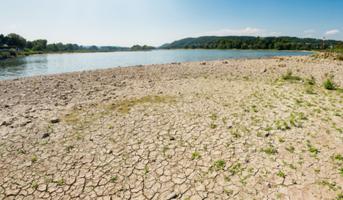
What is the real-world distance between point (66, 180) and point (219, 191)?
3711mm

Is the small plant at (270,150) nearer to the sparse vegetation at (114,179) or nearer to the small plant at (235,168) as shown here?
the small plant at (235,168)

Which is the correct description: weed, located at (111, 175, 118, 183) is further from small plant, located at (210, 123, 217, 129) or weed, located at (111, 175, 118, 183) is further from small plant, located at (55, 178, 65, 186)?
small plant, located at (210, 123, 217, 129)

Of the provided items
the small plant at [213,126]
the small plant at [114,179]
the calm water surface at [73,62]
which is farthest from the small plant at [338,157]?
the calm water surface at [73,62]

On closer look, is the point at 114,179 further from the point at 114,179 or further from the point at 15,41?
the point at 15,41

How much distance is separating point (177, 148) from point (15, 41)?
126 meters

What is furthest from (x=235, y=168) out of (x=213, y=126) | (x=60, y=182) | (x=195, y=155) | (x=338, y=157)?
(x=60, y=182)

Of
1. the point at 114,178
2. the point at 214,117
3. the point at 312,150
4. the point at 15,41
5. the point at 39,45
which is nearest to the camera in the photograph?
the point at 114,178

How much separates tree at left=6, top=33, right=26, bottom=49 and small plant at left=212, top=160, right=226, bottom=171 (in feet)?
416

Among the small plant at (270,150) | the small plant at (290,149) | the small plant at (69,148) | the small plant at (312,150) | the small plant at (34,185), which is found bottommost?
the small plant at (34,185)

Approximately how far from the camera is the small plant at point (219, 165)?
5.33 metres

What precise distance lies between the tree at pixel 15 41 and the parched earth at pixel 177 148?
385 feet

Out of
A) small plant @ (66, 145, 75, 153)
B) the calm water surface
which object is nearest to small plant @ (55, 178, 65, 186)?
small plant @ (66, 145, 75, 153)

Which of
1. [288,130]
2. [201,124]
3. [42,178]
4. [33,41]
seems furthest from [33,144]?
[33,41]

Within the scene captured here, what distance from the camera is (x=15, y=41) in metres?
102
